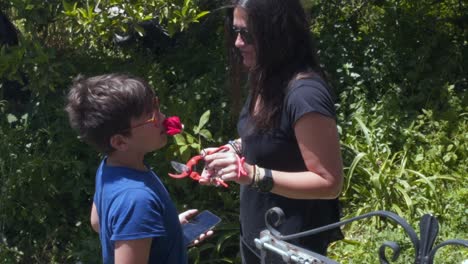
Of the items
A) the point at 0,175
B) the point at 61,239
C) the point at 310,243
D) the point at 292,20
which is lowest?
the point at 61,239

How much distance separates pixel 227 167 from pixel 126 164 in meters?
0.31

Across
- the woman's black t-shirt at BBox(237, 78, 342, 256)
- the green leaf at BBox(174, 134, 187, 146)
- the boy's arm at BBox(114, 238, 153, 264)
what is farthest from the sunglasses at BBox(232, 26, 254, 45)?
the green leaf at BBox(174, 134, 187, 146)

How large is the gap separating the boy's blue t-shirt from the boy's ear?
0.20ft

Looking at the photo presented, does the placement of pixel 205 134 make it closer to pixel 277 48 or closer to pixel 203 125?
pixel 203 125

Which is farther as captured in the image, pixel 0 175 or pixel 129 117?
pixel 0 175

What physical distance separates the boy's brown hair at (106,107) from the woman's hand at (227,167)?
0.24 metres

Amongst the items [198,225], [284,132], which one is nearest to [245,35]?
[284,132]

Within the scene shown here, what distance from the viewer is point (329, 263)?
5.99 ft

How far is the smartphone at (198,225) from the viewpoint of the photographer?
271 centimetres

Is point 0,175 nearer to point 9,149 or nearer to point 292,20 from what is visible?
point 9,149

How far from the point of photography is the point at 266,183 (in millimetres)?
2432

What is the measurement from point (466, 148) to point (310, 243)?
9.86ft

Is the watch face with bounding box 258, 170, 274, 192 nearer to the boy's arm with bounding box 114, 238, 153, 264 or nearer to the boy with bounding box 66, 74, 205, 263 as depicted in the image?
the boy with bounding box 66, 74, 205, 263

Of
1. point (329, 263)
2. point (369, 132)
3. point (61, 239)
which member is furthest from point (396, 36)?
point (329, 263)
